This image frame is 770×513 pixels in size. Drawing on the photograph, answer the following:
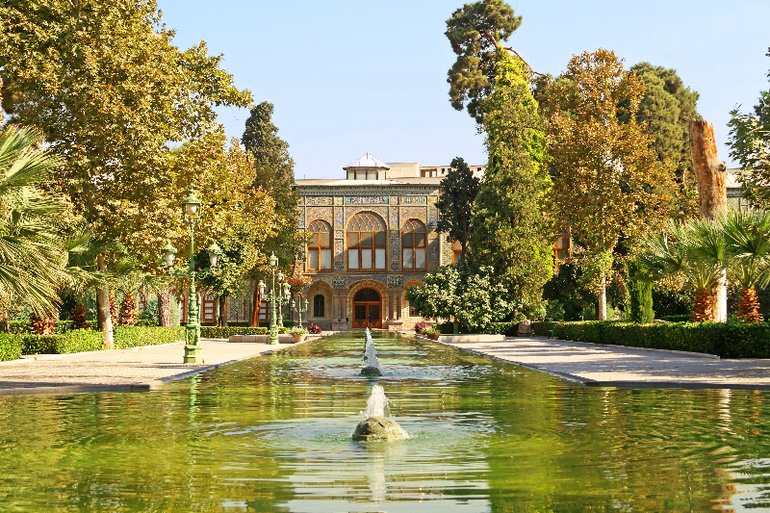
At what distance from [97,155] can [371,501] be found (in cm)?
2783

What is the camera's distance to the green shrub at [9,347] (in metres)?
27.7

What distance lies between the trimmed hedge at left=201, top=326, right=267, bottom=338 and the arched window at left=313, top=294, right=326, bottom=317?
67.1 feet

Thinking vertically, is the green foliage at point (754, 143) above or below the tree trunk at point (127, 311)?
above

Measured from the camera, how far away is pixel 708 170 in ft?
109

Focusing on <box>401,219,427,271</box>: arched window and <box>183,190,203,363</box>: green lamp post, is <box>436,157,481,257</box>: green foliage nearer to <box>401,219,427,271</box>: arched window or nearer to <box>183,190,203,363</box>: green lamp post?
<box>401,219,427,271</box>: arched window

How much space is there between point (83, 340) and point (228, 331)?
2395cm

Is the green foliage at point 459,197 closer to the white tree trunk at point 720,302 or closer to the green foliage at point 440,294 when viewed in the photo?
the green foliage at point 440,294

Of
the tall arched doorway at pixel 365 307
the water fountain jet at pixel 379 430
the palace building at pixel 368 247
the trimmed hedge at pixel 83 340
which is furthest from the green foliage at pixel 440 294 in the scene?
the water fountain jet at pixel 379 430

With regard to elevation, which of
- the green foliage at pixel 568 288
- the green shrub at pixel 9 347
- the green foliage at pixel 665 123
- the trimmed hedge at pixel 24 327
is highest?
the green foliage at pixel 665 123

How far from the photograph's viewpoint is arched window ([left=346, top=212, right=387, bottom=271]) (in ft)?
259

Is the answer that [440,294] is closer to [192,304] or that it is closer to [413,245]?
[413,245]

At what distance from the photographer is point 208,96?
3644 cm

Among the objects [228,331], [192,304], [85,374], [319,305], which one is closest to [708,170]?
[192,304]

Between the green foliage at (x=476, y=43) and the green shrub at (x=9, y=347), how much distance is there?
40683 millimetres
